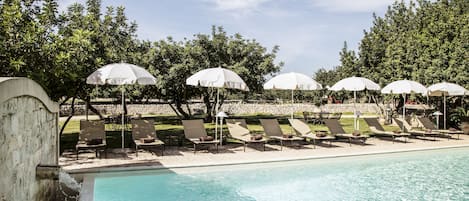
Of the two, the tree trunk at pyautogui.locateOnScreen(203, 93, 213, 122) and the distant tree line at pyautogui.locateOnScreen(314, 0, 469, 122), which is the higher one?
the distant tree line at pyautogui.locateOnScreen(314, 0, 469, 122)

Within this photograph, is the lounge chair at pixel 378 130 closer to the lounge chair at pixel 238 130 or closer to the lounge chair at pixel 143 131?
the lounge chair at pixel 238 130

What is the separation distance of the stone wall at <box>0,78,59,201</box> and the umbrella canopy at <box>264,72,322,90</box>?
9.15m

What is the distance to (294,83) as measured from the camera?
534 inches

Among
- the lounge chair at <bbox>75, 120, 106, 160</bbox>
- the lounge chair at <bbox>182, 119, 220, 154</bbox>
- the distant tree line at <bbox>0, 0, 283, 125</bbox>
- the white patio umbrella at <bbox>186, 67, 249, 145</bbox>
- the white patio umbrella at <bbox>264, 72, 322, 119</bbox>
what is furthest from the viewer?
the white patio umbrella at <bbox>264, 72, 322, 119</bbox>

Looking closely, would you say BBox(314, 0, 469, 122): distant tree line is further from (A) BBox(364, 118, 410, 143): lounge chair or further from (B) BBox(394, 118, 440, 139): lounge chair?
(A) BBox(364, 118, 410, 143): lounge chair

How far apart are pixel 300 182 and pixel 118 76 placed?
19.4ft

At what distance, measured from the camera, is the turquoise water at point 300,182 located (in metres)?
8.30

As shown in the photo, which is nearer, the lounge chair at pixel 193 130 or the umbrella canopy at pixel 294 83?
the lounge chair at pixel 193 130

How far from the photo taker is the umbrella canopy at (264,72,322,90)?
13.5 metres

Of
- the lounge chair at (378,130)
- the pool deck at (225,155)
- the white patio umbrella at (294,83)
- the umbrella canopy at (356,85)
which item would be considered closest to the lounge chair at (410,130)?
the lounge chair at (378,130)

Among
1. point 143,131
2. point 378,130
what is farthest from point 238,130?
point 378,130

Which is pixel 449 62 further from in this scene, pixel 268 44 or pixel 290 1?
pixel 268 44

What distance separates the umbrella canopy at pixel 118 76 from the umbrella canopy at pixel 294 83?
486 cm

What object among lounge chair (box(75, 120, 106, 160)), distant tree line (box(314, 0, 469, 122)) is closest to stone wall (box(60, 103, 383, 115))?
distant tree line (box(314, 0, 469, 122))
